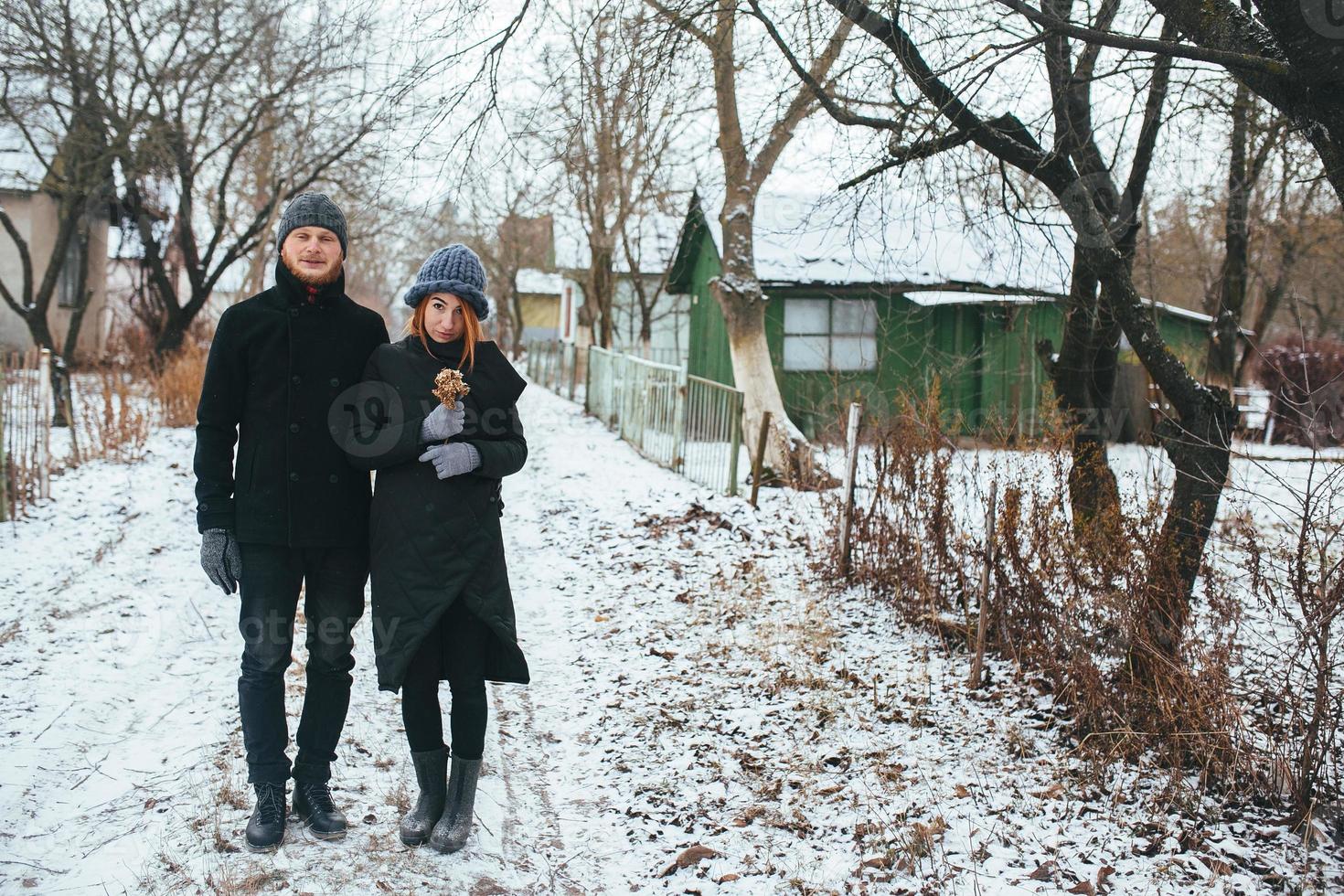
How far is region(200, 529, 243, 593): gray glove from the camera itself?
343 cm

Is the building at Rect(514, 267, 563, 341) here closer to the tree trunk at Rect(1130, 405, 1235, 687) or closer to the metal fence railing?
the metal fence railing

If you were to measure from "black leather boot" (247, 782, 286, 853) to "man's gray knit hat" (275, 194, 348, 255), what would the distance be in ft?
6.10

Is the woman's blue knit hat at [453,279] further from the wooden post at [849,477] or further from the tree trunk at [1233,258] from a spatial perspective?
the tree trunk at [1233,258]

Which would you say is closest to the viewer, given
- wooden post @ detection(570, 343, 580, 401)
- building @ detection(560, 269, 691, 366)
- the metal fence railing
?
the metal fence railing

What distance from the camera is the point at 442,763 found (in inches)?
144

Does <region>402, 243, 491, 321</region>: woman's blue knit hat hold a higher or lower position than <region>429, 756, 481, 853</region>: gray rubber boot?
higher

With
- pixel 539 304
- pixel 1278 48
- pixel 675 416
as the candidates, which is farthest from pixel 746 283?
pixel 539 304

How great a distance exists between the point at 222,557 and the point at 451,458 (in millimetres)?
A: 833

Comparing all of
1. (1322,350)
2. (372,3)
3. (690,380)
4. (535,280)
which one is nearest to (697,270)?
(690,380)

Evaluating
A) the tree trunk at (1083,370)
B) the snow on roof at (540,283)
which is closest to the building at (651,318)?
the tree trunk at (1083,370)

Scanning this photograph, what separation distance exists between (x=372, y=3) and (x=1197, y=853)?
579cm

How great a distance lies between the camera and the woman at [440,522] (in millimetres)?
3412

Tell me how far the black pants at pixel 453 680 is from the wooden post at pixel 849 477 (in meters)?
4.05

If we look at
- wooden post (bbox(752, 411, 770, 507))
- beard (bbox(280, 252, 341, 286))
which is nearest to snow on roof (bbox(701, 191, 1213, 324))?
wooden post (bbox(752, 411, 770, 507))
